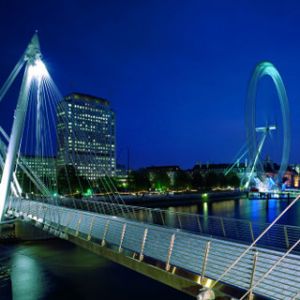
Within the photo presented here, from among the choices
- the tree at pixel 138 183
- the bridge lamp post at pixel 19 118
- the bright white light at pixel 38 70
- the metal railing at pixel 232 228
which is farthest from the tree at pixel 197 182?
the bridge lamp post at pixel 19 118

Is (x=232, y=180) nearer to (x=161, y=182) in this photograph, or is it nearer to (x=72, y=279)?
(x=161, y=182)

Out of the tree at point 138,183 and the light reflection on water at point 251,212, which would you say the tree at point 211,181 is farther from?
the light reflection on water at point 251,212

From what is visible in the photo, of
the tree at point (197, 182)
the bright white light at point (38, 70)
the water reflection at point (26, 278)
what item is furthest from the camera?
the tree at point (197, 182)

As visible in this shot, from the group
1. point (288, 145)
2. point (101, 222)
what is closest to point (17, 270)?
point (101, 222)

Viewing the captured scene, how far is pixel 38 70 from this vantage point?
20.4 m

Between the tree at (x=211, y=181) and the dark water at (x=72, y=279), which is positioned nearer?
the dark water at (x=72, y=279)

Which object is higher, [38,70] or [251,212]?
[38,70]

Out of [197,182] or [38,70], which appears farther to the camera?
[197,182]

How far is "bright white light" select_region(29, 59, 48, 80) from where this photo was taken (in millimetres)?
19812

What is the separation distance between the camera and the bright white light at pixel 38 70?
65.0ft

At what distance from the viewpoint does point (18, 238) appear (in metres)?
30.2

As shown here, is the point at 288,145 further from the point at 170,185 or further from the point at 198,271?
the point at 198,271

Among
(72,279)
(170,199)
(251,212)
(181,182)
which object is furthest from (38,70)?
(181,182)

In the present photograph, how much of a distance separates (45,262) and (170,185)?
79.4 m
